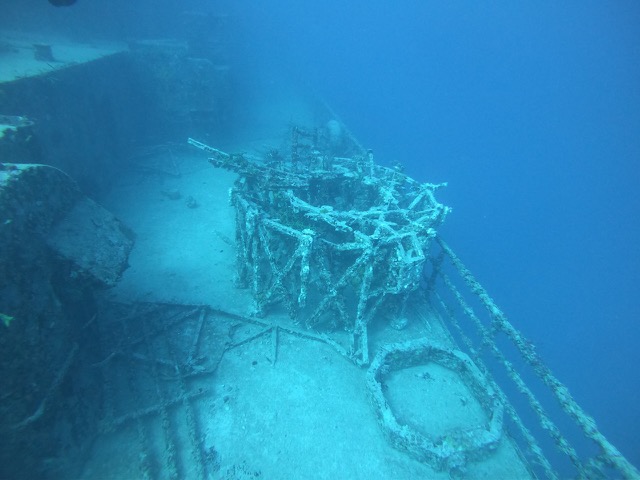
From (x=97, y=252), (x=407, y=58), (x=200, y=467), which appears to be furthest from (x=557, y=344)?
(x=407, y=58)

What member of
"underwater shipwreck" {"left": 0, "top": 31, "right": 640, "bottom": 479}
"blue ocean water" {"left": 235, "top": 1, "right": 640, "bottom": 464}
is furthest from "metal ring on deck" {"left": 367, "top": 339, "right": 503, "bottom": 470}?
"blue ocean water" {"left": 235, "top": 1, "right": 640, "bottom": 464}

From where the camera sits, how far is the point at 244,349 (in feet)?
22.5

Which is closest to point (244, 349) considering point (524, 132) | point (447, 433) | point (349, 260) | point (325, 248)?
point (325, 248)

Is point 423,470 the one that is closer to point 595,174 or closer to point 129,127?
point 129,127

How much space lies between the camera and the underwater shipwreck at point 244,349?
168 inches

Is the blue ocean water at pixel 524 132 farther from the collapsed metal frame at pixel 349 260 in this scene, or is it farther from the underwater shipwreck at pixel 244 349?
the underwater shipwreck at pixel 244 349

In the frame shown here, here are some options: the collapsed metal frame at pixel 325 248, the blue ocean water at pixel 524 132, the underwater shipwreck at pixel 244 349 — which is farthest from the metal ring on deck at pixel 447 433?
the blue ocean water at pixel 524 132

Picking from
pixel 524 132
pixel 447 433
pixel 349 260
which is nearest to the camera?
pixel 447 433

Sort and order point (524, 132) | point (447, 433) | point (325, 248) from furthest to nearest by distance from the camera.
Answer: point (524, 132) < point (325, 248) < point (447, 433)

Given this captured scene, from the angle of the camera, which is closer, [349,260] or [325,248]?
[325,248]

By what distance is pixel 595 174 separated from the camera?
77812mm

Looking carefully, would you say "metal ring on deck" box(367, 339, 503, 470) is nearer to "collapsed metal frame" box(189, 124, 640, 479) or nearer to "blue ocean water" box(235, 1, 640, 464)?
"collapsed metal frame" box(189, 124, 640, 479)

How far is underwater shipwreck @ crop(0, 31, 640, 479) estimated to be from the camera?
4.27 m

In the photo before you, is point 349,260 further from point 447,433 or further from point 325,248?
point 447,433
